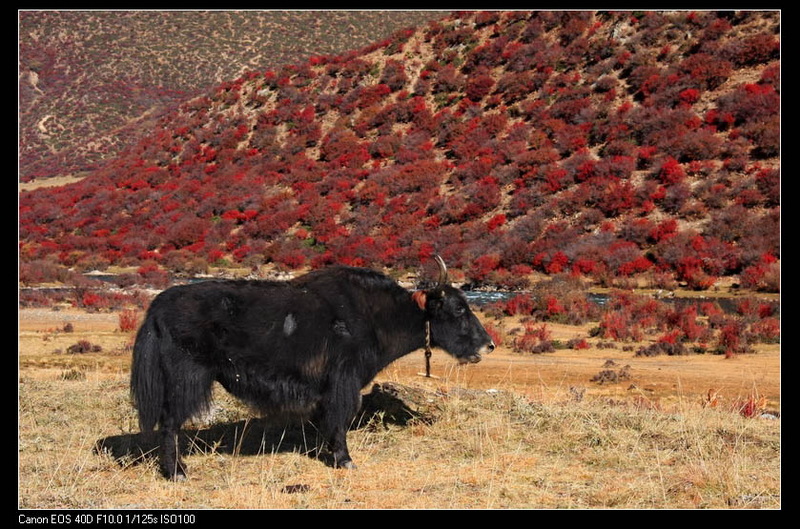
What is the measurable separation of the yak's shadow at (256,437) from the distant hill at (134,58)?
68872 mm

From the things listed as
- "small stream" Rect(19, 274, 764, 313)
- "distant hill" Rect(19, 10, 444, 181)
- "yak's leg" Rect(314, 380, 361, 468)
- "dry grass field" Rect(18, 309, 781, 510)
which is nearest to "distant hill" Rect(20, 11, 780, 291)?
"small stream" Rect(19, 274, 764, 313)

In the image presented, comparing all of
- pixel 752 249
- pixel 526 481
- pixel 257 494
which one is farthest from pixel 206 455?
pixel 752 249

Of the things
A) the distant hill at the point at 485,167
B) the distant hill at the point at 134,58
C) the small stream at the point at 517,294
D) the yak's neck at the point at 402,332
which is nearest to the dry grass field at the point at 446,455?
the yak's neck at the point at 402,332

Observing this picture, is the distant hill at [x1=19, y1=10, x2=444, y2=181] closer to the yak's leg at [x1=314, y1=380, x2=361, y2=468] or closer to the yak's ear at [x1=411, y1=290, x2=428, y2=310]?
the yak's ear at [x1=411, y1=290, x2=428, y2=310]

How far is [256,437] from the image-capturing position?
7.70m

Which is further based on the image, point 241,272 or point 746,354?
point 241,272

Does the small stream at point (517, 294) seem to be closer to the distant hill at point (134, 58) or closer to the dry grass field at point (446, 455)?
the dry grass field at point (446, 455)

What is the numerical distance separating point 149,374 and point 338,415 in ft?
5.53

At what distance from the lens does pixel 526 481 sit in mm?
6219

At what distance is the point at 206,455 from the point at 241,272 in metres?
24.3

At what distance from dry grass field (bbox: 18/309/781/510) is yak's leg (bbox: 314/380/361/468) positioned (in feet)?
0.59

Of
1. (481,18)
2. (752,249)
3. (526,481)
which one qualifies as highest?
(481,18)

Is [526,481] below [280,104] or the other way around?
below

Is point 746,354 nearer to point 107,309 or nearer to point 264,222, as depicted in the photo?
point 107,309
